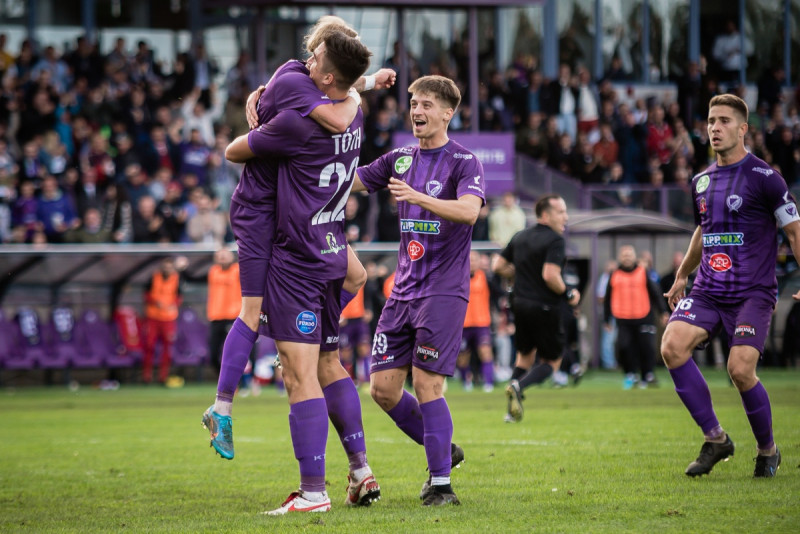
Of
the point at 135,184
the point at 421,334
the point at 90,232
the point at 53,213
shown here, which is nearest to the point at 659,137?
the point at 135,184

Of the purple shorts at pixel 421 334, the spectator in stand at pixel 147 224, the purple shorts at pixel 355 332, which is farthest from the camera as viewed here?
the spectator in stand at pixel 147 224

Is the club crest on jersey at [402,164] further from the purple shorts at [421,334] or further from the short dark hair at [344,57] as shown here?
the short dark hair at [344,57]

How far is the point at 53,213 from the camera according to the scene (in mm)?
19562

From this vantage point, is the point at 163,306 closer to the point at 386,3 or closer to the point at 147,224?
the point at 147,224

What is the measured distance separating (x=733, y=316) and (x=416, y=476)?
7.45 feet

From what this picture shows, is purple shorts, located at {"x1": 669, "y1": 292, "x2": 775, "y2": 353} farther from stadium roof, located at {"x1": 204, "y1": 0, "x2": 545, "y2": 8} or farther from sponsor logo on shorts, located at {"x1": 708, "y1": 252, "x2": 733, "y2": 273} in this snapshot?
stadium roof, located at {"x1": 204, "y1": 0, "x2": 545, "y2": 8}

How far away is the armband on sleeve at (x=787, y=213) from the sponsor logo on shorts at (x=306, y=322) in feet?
10.0

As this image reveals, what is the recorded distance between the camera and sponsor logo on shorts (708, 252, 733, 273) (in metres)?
7.55

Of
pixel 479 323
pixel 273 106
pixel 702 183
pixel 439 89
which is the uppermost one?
pixel 439 89

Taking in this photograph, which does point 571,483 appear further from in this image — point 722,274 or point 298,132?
point 298,132

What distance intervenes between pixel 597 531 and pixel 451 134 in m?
19.1

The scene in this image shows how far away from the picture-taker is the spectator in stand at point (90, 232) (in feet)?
64.0

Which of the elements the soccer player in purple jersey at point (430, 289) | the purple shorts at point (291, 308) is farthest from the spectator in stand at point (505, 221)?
the purple shorts at point (291, 308)

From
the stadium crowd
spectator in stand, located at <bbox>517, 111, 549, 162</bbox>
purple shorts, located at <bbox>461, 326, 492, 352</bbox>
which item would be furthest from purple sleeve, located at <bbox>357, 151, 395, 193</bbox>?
spectator in stand, located at <bbox>517, 111, 549, 162</bbox>
